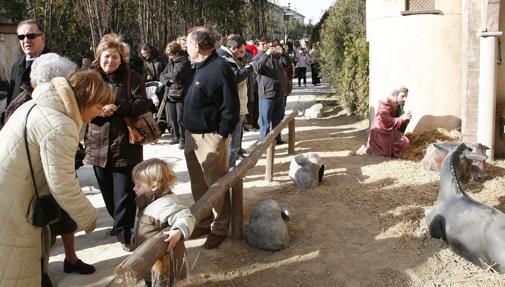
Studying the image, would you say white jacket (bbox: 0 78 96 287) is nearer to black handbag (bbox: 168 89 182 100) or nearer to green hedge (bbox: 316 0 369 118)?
black handbag (bbox: 168 89 182 100)

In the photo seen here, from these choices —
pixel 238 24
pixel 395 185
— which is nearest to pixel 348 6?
pixel 238 24

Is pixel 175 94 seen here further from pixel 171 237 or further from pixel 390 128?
pixel 171 237

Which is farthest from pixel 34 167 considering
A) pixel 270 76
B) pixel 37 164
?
pixel 270 76

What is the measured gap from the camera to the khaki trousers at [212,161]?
13.3 ft

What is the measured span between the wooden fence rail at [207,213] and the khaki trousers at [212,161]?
106mm

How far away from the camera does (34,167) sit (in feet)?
7.42

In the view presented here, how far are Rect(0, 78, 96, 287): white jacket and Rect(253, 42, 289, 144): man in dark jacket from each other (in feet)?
18.6

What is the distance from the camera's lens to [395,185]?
6016 millimetres

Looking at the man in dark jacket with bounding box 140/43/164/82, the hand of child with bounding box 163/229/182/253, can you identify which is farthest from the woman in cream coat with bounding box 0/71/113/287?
the man in dark jacket with bounding box 140/43/164/82

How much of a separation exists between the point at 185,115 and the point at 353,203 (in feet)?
7.34

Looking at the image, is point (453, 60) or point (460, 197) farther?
point (453, 60)

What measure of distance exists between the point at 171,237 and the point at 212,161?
1511 millimetres

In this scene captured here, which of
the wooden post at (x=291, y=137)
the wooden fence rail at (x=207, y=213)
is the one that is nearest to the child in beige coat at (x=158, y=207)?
the wooden fence rail at (x=207, y=213)

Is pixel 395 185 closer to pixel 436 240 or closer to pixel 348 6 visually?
pixel 436 240
